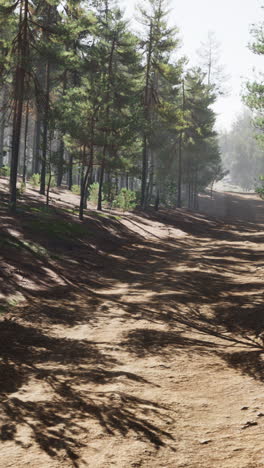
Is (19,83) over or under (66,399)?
over

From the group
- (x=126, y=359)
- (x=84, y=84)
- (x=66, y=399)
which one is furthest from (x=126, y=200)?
(x=66, y=399)

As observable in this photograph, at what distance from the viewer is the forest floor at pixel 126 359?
496 centimetres

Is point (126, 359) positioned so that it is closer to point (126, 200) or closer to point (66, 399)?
point (66, 399)

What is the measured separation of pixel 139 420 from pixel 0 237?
41.0 feet

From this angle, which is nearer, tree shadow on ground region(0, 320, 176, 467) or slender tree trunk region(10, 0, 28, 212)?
tree shadow on ground region(0, 320, 176, 467)

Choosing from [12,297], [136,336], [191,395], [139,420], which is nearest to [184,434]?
[139,420]

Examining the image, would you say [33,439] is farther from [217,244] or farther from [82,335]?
[217,244]

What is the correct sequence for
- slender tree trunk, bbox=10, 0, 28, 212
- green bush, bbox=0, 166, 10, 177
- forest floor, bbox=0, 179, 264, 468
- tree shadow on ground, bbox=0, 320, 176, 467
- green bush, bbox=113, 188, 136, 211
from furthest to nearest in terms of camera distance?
green bush, bbox=0, 166, 10, 177 < green bush, bbox=113, 188, 136, 211 < slender tree trunk, bbox=10, 0, 28, 212 < tree shadow on ground, bbox=0, 320, 176, 467 < forest floor, bbox=0, 179, 264, 468

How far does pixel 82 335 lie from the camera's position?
9211 mm

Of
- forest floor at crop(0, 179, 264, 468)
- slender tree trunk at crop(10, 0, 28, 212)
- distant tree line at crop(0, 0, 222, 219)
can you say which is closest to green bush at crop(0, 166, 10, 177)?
distant tree line at crop(0, 0, 222, 219)

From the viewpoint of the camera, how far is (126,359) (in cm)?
787

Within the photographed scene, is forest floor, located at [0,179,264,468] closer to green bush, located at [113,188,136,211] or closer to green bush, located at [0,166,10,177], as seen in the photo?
green bush, located at [113,188,136,211]

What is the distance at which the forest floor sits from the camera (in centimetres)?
496

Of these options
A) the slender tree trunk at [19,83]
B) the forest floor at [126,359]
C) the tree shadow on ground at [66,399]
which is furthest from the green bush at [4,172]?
the tree shadow on ground at [66,399]
